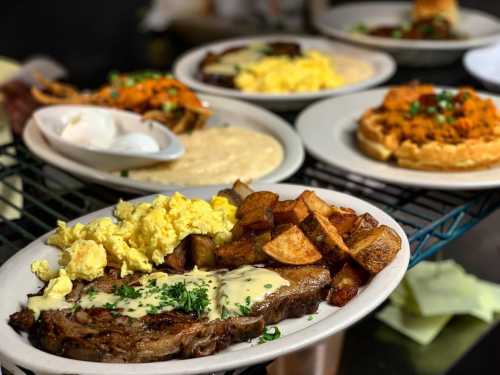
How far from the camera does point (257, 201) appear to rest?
151 cm

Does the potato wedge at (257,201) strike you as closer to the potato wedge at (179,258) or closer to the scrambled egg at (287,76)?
the potato wedge at (179,258)

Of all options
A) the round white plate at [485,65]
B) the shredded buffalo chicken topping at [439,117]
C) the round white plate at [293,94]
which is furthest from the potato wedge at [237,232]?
the round white plate at [485,65]

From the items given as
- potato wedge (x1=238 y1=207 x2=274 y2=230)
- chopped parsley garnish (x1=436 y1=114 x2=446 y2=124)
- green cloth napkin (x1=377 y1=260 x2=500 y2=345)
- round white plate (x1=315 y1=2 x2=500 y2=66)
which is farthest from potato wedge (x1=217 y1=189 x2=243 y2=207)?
round white plate (x1=315 y1=2 x2=500 y2=66)

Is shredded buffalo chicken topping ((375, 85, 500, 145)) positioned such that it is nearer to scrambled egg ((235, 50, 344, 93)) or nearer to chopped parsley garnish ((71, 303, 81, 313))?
scrambled egg ((235, 50, 344, 93))

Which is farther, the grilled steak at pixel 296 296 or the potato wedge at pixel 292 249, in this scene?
the potato wedge at pixel 292 249

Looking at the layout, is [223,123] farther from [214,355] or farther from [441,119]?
[214,355]

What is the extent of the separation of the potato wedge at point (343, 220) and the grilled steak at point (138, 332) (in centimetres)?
26

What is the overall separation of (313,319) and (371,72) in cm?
188

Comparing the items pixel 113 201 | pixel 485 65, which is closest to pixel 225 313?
pixel 113 201

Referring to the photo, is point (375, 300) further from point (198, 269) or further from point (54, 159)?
point (54, 159)

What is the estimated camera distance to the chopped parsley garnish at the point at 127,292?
4.21 feet

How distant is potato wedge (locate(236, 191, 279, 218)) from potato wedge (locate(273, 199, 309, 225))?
21mm

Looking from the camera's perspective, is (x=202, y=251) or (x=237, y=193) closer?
(x=202, y=251)

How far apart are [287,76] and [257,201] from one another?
1214 mm
